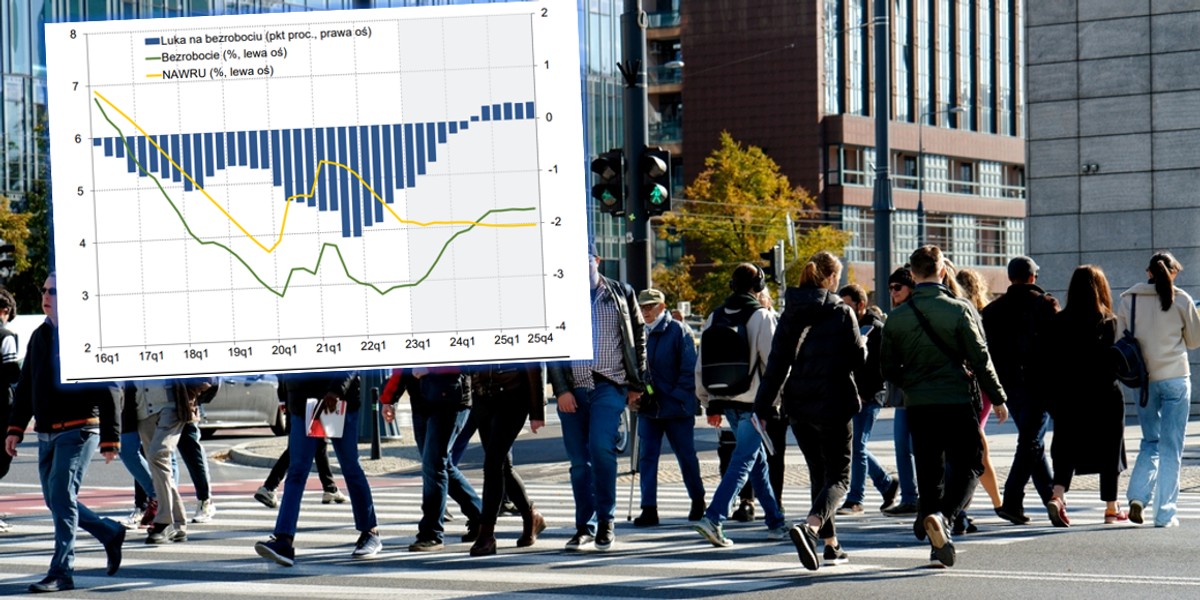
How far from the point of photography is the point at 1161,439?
41.8 feet

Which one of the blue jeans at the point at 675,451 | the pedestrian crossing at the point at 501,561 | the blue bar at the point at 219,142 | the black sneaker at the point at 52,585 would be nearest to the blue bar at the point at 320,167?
the blue bar at the point at 219,142

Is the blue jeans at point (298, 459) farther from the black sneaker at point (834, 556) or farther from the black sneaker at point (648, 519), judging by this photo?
A: the black sneaker at point (834, 556)

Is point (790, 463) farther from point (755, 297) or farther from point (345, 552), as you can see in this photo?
point (345, 552)

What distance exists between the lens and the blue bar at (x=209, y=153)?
22.6 ft

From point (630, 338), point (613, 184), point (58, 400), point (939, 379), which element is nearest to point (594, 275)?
point (630, 338)

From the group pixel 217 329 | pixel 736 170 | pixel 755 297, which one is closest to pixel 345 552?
pixel 755 297

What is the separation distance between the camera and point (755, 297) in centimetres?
1248

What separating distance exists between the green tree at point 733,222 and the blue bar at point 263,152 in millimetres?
54223

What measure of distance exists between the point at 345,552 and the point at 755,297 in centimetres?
334

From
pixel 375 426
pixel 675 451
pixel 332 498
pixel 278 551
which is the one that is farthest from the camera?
pixel 375 426

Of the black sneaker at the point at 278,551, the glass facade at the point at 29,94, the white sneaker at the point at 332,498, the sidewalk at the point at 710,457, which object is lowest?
the sidewalk at the point at 710,457

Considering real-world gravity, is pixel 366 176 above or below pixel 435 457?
above

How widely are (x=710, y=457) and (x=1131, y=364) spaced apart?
8.77 meters

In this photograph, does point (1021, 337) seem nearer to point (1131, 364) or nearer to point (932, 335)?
point (1131, 364)
